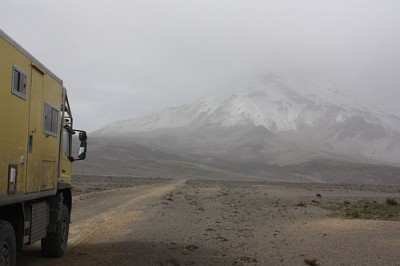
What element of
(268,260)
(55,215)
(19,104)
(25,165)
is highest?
(19,104)

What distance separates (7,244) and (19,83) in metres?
2.76

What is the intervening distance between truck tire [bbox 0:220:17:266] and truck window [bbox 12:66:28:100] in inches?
87.1

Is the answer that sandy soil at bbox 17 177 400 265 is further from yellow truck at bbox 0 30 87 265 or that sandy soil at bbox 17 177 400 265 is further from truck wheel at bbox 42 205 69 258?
yellow truck at bbox 0 30 87 265

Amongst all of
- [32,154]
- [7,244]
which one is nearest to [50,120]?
[32,154]

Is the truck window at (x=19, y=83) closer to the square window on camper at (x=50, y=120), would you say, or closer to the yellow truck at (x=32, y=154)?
the yellow truck at (x=32, y=154)

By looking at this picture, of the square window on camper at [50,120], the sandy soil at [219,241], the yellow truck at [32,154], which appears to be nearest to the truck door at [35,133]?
the yellow truck at [32,154]

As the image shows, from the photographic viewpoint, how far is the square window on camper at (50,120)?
1098cm

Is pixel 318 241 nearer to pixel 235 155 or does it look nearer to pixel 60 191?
pixel 60 191

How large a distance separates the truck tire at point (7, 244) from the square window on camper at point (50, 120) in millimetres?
2652

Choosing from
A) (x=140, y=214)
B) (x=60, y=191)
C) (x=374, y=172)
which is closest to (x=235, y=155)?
(x=374, y=172)

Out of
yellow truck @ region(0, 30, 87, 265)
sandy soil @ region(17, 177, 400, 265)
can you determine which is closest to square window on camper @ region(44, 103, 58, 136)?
yellow truck @ region(0, 30, 87, 265)

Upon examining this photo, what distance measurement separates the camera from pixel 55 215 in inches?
478

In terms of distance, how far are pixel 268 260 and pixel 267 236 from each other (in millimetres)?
4439

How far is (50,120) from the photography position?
1132cm
